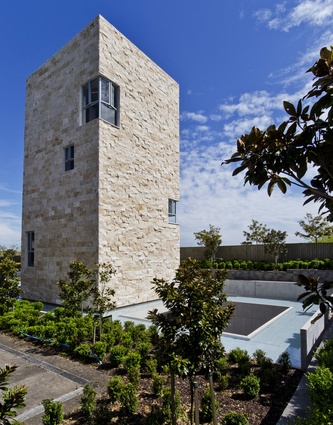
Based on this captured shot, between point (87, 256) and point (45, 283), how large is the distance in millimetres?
3253

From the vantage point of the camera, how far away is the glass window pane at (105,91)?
1104 cm

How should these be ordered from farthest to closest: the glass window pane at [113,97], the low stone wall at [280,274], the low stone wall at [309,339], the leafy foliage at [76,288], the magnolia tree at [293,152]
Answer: the low stone wall at [280,274], the glass window pane at [113,97], the leafy foliage at [76,288], the low stone wall at [309,339], the magnolia tree at [293,152]

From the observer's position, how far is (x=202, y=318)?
3162mm

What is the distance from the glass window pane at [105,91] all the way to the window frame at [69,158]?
2.39 metres

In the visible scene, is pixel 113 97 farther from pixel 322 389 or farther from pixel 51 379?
pixel 322 389

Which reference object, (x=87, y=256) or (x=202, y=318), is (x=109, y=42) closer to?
(x=87, y=256)

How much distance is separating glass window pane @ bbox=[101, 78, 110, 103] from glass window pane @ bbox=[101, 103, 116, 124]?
28 cm

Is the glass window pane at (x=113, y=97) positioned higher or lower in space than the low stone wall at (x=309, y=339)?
higher

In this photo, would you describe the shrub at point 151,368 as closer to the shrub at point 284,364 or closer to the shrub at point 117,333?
the shrub at point 117,333

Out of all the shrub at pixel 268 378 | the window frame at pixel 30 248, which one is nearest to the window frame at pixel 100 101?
the window frame at pixel 30 248

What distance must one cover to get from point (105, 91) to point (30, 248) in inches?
319

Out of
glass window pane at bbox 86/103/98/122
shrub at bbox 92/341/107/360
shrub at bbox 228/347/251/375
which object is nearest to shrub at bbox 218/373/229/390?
shrub at bbox 228/347/251/375

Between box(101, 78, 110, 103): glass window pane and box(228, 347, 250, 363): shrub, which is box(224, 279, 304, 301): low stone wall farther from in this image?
box(101, 78, 110, 103): glass window pane

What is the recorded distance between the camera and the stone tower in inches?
423
